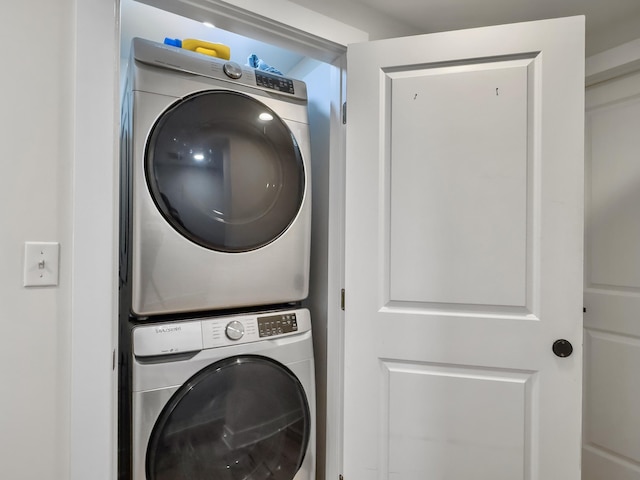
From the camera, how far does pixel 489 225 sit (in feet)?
4.03

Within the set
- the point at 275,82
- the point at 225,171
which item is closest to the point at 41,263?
the point at 225,171

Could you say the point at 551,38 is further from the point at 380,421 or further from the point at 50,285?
the point at 50,285

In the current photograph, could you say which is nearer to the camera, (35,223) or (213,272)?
(35,223)

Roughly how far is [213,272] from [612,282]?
1.89 m

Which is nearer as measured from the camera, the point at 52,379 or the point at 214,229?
the point at 52,379

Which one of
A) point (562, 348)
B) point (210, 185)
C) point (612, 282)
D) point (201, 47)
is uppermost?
point (201, 47)

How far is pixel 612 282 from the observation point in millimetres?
1688

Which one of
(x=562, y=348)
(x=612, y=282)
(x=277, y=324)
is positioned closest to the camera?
(x=562, y=348)

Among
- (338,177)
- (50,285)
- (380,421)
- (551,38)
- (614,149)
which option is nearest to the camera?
(50,285)

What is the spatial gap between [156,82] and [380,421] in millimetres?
1452

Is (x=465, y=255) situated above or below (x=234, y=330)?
above

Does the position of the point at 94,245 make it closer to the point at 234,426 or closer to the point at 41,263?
the point at 41,263

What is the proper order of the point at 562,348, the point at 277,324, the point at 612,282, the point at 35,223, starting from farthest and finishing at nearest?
the point at 612,282 → the point at 277,324 → the point at 562,348 → the point at 35,223

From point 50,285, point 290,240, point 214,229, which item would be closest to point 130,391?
point 50,285
